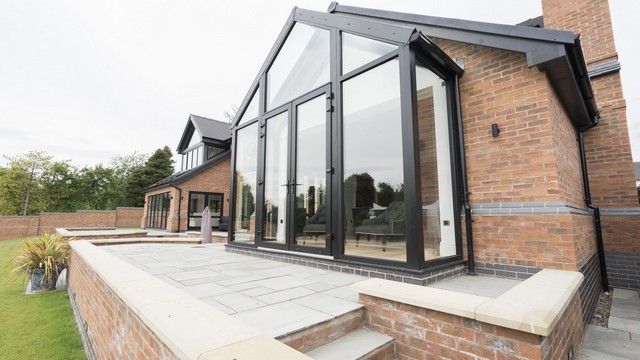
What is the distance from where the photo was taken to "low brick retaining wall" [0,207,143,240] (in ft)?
55.6

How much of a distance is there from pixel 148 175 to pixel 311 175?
32581 mm

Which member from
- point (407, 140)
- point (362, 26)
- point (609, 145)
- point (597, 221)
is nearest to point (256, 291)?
point (407, 140)

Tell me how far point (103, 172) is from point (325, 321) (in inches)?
1431

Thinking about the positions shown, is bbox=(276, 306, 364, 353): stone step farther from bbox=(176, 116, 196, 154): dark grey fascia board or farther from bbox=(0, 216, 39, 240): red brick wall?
bbox=(0, 216, 39, 240): red brick wall

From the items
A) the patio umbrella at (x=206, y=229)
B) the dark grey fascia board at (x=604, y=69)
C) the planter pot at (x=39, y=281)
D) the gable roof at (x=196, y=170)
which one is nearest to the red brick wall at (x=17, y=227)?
the gable roof at (x=196, y=170)

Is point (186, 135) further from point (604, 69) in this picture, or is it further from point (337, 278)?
point (604, 69)

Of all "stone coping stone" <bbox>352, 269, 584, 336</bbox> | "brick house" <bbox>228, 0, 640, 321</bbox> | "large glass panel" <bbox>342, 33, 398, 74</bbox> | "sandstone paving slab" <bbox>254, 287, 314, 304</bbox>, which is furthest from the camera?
"large glass panel" <bbox>342, 33, 398, 74</bbox>

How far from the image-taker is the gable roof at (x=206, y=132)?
639 inches

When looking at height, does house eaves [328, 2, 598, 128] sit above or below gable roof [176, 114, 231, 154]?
below

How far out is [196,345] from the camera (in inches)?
47.5

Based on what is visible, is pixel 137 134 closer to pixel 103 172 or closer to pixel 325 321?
pixel 103 172

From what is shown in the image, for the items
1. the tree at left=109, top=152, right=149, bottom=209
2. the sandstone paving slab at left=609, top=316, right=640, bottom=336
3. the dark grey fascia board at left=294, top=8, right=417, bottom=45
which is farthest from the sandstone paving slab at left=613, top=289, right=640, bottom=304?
the tree at left=109, top=152, right=149, bottom=209

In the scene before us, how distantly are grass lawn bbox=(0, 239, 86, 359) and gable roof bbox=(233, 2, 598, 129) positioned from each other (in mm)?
5682

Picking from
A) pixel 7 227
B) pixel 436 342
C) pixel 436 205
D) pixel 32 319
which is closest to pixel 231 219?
pixel 32 319
